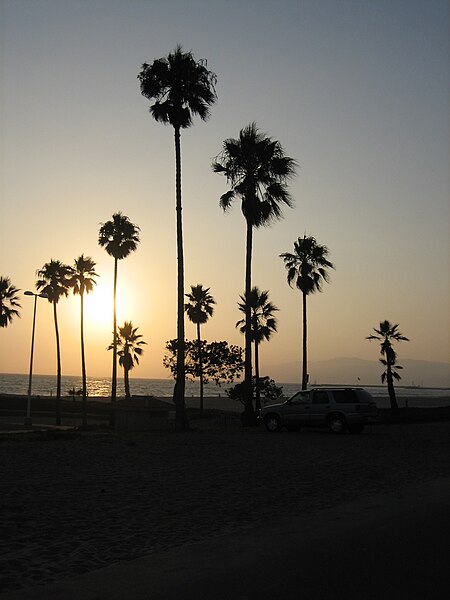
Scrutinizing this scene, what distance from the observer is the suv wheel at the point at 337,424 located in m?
28.1

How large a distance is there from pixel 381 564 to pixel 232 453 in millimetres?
12796

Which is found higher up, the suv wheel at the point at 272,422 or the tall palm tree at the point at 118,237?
the tall palm tree at the point at 118,237

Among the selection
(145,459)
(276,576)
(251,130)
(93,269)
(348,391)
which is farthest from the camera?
(93,269)

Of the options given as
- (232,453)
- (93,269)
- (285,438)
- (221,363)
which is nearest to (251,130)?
(285,438)

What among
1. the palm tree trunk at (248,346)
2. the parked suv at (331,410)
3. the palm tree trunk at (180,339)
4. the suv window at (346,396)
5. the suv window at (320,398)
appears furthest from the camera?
the palm tree trunk at (248,346)

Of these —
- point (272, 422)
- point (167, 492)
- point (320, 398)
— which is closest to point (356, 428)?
point (320, 398)

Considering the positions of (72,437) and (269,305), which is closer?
(72,437)

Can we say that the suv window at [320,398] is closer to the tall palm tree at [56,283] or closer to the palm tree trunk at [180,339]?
the palm tree trunk at [180,339]

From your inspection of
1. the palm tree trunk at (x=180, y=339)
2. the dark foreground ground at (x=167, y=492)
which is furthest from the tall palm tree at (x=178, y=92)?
the dark foreground ground at (x=167, y=492)

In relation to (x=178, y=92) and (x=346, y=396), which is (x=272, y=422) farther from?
(x=178, y=92)

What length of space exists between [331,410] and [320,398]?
744 millimetres

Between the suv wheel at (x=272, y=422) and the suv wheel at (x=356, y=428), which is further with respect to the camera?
the suv wheel at (x=272, y=422)

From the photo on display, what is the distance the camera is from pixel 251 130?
35969 mm

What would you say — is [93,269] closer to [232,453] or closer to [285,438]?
[285,438]
